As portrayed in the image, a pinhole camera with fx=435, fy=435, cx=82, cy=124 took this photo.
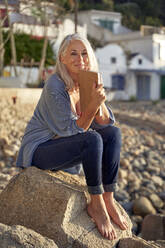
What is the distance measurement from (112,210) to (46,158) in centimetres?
65

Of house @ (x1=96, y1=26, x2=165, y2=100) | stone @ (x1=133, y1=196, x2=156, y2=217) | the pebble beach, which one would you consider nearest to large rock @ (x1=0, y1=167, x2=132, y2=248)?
the pebble beach

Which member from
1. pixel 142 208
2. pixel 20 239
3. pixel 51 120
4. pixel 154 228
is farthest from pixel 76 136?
pixel 142 208

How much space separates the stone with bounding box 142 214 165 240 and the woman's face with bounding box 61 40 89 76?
8.89 feet

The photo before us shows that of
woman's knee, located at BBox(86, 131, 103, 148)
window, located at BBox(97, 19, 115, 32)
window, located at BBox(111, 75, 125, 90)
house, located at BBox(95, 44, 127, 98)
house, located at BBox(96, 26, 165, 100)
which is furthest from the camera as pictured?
window, located at BBox(97, 19, 115, 32)

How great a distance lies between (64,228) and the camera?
124 inches

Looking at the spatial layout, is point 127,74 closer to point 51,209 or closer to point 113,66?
point 113,66

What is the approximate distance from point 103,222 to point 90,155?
0.55m

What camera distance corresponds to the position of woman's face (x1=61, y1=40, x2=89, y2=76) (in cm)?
343

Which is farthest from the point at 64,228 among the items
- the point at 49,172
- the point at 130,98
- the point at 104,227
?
the point at 130,98

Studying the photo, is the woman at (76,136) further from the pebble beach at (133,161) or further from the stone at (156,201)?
the stone at (156,201)

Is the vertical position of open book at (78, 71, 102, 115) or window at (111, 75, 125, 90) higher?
open book at (78, 71, 102, 115)

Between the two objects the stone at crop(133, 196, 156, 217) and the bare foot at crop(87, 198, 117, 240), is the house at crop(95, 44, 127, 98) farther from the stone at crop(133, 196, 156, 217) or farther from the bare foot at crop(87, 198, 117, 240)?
the bare foot at crop(87, 198, 117, 240)

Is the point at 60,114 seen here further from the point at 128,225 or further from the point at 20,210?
Result: the point at 128,225

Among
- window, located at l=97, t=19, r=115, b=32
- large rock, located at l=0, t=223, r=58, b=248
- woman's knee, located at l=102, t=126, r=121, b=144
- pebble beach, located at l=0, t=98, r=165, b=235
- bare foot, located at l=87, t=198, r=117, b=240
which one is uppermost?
window, located at l=97, t=19, r=115, b=32
